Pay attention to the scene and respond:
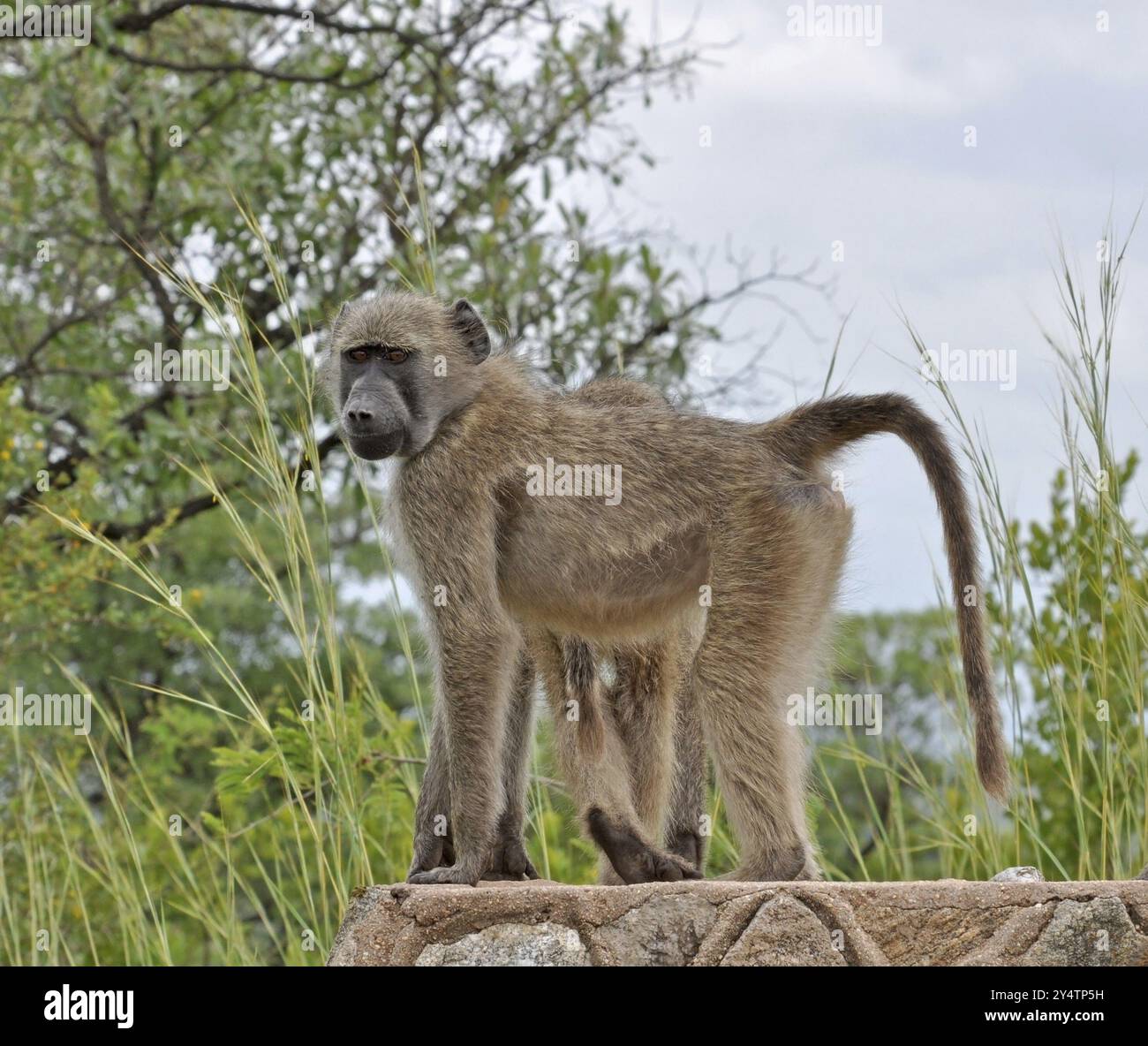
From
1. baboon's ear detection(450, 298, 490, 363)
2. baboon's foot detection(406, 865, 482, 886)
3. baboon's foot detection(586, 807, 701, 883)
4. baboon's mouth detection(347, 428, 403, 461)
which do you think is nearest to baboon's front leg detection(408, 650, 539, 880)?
baboon's foot detection(406, 865, 482, 886)

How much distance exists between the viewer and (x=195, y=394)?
8.48 metres

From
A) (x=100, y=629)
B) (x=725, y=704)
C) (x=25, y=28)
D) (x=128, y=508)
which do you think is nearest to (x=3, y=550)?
(x=25, y=28)

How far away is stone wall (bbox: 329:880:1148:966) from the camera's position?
3.53 meters

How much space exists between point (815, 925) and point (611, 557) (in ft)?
4.29

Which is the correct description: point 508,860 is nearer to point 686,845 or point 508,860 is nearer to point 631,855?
point 631,855

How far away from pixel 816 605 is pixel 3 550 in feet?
16.6

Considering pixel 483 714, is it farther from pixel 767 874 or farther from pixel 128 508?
→ pixel 128 508

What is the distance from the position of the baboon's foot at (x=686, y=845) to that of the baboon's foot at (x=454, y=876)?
30.5 inches

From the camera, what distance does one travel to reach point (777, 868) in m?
3.97

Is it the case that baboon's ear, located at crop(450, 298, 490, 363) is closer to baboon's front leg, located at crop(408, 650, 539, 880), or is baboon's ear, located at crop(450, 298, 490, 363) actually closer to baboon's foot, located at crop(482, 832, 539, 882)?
baboon's front leg, located at crop(408, 650, 539, 880)

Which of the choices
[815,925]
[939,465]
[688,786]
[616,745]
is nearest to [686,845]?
[688,786]

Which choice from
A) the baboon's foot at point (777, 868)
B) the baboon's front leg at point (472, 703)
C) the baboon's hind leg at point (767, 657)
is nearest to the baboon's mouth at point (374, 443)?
the baboon's front leg at point (472, 703)

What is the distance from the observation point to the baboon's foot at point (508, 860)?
168 inches
